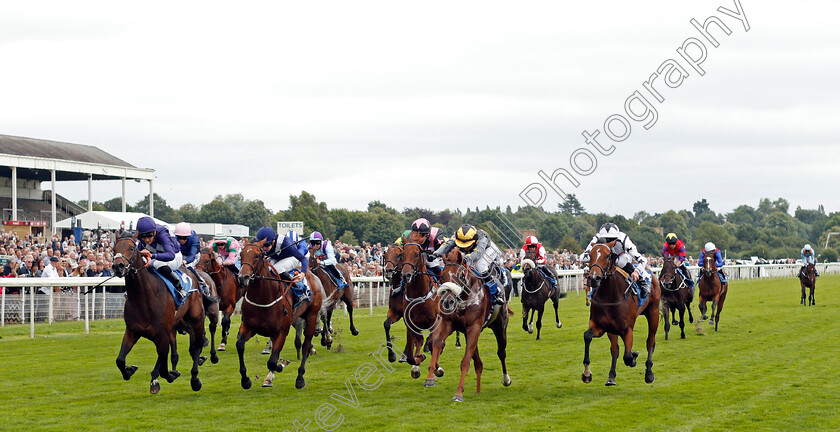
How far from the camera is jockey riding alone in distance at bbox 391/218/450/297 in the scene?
10.4m

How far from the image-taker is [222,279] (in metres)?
12.8

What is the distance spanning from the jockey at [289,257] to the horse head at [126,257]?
1445 mm

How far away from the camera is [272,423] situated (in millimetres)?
7641

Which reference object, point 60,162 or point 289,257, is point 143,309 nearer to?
point 289,257

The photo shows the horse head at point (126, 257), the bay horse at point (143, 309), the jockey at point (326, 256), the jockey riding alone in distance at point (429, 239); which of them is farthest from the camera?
the jockey at point (326, 256)

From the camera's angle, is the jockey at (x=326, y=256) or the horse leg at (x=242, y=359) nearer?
the horse leg at (x=242, y=359)

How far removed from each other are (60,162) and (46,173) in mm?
2788

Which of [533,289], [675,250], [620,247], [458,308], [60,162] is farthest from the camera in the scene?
[60,162]

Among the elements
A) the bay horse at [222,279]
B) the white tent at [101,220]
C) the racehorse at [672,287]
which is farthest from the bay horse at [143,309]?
the white tent at [101,220]

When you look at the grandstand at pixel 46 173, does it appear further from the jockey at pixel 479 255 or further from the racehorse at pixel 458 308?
the racehorse at pixel 458 308

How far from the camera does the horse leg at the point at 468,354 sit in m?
8.74

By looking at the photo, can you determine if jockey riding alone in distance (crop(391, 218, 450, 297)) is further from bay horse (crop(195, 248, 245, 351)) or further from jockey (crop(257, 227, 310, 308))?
bay horse (crop(195, 248, 245, 351))

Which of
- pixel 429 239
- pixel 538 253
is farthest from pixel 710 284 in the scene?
pixel 429 239

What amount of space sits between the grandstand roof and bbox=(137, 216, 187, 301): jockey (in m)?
30.9
